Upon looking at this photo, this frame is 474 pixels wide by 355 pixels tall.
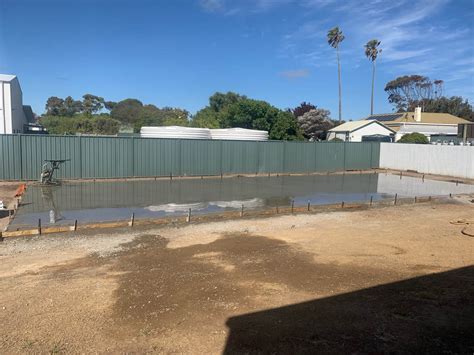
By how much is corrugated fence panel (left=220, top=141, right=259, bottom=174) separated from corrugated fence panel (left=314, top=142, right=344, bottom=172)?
4802 mm

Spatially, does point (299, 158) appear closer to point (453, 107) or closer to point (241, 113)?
point (241, 113)

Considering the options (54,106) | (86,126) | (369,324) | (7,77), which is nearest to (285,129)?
(7,77)

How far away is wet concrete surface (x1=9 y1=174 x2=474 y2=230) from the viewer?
38.8ft

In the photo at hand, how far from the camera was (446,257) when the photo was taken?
7.78 m

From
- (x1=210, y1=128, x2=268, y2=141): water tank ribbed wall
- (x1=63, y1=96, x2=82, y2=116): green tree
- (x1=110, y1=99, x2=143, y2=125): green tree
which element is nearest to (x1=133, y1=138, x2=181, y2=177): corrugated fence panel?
(x1=210, y1=128, x2=268, y2=141): water tank ribbed wall

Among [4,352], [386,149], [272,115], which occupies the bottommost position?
[4,352]

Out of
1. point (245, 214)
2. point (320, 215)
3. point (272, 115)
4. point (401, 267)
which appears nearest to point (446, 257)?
point (401, 267)

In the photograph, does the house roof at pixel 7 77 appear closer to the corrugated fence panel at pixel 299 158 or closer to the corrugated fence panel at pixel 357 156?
the corrugated fence panel at pixel 299 158

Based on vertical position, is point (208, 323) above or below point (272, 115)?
below

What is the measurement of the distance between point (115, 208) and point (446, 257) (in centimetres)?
910

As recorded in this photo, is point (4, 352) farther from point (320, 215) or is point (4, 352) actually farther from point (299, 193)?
point (299, 193)

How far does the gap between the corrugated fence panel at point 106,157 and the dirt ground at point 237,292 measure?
1200 centimetres

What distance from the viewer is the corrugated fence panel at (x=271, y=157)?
2575 cm

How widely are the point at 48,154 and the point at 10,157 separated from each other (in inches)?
62.4
